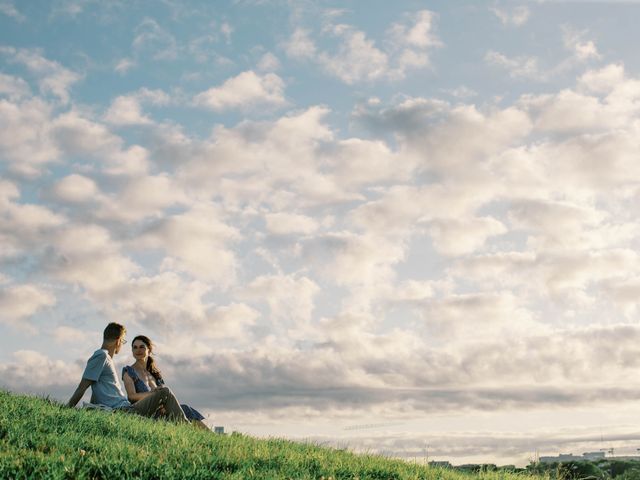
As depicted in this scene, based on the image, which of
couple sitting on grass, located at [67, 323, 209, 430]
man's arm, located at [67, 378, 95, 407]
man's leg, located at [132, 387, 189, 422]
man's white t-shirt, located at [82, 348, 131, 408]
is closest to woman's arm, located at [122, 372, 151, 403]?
couple sitting on grass, located at [67, 323, 209, 430]

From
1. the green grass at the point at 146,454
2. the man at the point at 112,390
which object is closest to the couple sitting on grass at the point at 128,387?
the man at the point at 112,390

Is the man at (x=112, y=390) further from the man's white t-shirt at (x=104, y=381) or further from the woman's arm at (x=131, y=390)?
the woman's arm at (x=131, y=390)

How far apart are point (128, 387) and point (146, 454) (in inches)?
193

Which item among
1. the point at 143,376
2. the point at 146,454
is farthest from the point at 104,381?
the point at 146,454

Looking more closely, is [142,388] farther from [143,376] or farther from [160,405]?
[160,405]

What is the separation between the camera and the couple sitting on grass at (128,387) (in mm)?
14609

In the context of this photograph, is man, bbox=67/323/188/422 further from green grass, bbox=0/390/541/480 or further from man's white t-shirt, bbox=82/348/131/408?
green grass, bbox=0/390/541/480

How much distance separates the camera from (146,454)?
34.4 ft

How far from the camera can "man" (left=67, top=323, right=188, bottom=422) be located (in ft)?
47.9

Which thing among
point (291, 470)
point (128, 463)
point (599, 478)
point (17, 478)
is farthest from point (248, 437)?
point (599, 478)

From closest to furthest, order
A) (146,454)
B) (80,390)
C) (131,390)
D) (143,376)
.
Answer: (146,454)
(80,390)
(131,390)
(143,376)

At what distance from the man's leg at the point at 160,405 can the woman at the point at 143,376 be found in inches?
8.2

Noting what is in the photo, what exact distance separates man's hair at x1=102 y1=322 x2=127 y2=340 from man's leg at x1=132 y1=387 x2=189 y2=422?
4.57 feet

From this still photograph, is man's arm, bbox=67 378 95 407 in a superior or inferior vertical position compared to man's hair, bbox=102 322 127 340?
inferior
